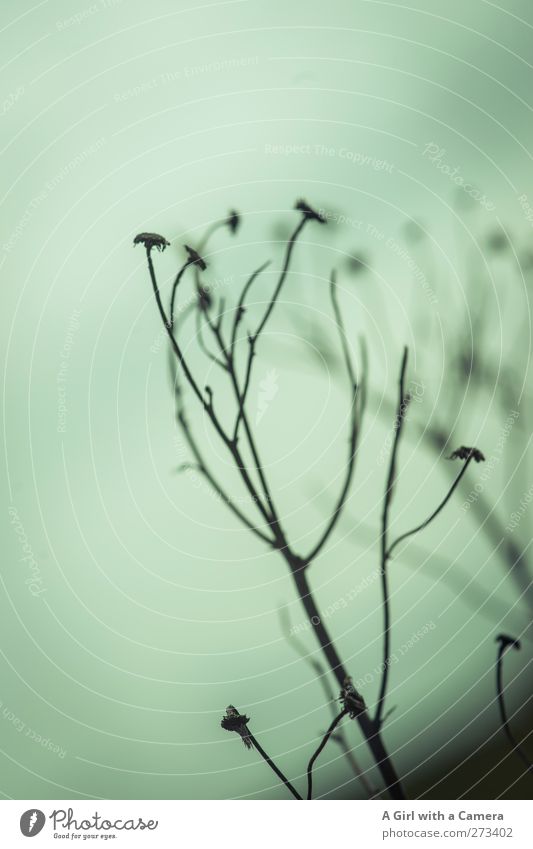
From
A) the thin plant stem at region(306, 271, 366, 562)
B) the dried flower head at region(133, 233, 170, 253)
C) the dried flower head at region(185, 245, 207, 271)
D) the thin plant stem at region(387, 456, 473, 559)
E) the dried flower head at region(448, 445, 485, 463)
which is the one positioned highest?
the dried flower head at region(133, 233, 170, 253)

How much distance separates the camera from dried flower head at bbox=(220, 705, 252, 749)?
1.56 ft

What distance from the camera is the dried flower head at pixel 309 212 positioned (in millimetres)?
511

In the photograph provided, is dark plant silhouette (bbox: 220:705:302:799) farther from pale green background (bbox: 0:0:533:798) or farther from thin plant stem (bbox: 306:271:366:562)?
thin plant stem (bbox: 306:271:366:562)

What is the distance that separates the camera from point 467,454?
0.49 m

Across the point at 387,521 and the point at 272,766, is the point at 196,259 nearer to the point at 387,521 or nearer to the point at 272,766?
the point at 387,521

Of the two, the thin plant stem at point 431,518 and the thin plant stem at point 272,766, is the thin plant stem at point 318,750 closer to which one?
the thin plant stem at point 272,766

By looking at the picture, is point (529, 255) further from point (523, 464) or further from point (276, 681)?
point (276, 681)

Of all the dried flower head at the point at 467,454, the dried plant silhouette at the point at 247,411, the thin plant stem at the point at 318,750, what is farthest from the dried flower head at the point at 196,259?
the thin plant stem at the point at 318,750

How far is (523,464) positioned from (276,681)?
25cm

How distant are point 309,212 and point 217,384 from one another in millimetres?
153

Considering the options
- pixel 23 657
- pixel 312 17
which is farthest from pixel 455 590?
pixel 312 17
